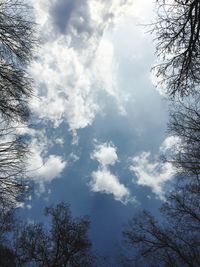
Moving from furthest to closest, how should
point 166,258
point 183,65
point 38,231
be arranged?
point 38,231
point 166,258
point 183,65

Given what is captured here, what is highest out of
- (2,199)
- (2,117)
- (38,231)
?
(38,231)

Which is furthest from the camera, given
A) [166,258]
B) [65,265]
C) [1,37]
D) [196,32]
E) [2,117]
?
[65,265]

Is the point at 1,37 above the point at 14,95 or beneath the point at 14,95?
above

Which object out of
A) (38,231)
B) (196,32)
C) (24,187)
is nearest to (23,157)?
(24,187)

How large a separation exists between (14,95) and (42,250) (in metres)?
20.9

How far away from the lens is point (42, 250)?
24922mm

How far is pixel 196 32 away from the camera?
5.53 meters

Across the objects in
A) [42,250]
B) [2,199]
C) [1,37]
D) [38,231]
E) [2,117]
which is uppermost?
[38,231]

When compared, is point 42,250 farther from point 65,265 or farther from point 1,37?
point 1,37

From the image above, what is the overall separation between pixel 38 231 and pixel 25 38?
2233 centimetres

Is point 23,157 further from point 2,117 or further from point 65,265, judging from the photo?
point 65,265

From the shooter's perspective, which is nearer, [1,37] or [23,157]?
[1,37]

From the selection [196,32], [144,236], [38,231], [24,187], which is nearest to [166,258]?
[144,236]

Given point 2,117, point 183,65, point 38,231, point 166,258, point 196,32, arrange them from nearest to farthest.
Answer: point 196,32 < point 183,65 < point 2,117 < point 166,258 < point 38,231
